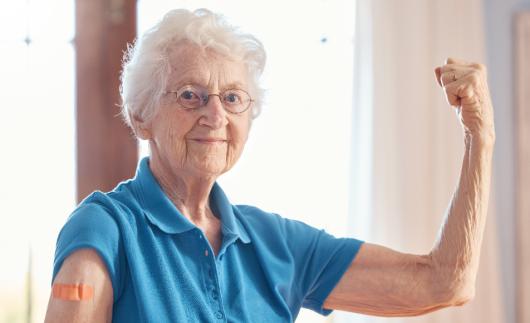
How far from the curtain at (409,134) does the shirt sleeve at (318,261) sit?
112 centimetres

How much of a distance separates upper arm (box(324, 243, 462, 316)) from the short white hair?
1.66ft

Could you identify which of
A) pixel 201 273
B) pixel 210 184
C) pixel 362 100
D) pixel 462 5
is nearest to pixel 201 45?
pixel 210 184

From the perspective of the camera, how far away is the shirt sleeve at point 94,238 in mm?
1192

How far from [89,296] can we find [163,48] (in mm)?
506

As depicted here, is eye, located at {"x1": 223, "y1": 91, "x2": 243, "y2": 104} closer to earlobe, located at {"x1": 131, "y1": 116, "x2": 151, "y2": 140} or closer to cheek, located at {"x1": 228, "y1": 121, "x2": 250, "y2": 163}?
cheek, located at {"x1": 228, "y1": 121, "x2": 250, "y2": 163}

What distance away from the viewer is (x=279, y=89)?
266 centimetres

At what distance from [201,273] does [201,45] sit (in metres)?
0.44

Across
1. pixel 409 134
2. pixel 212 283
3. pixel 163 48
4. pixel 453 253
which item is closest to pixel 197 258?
pixel 212 283

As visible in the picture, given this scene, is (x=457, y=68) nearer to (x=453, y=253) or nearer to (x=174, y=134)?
(x=453, y=253)

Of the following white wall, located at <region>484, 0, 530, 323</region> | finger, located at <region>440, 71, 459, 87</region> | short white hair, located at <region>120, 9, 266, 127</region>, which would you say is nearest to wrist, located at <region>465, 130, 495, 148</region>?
finger, located at <region>440, 71, 459, 87</region>

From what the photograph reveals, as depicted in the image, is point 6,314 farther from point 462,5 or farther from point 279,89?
point 462,5

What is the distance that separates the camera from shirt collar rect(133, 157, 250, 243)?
1358 millimetres

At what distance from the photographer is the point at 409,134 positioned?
2750mm

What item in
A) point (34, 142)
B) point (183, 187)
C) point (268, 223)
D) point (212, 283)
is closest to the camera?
point (212, 283)
